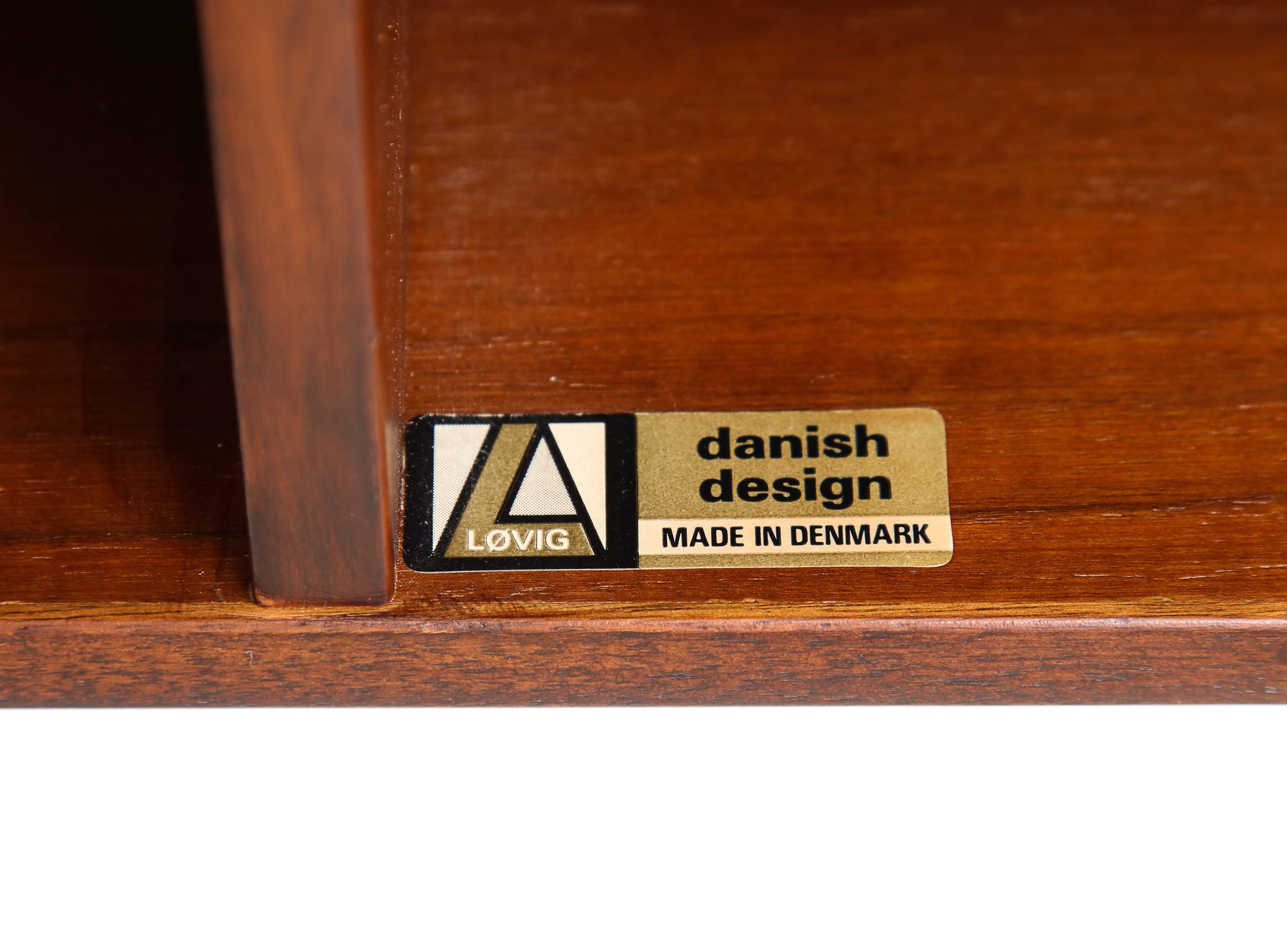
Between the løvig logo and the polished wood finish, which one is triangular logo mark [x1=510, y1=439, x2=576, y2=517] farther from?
the polished wood finish

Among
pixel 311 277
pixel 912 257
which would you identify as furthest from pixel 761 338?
pixel 311 277

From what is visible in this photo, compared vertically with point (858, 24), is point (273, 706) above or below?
below

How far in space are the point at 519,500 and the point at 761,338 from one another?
0.13 m

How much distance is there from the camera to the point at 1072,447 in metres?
0.57

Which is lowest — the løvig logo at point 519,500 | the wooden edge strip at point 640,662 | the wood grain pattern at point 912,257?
the wooden edge strip at point 640,662

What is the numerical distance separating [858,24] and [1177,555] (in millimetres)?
346

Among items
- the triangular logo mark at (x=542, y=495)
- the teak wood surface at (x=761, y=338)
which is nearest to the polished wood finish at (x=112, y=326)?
the teak wood surface at (x=761, y=338)

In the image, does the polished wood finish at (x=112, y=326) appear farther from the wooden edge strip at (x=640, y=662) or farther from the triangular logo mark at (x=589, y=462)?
the triangular logo mark at (x=589, y=462)

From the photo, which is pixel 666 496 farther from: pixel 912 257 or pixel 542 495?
pixel 912 257

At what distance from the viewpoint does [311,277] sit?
0.42 meters

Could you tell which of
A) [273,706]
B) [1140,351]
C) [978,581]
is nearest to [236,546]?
[273,706]

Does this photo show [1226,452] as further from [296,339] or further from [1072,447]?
[296,339]

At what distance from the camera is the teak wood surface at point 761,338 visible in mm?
521

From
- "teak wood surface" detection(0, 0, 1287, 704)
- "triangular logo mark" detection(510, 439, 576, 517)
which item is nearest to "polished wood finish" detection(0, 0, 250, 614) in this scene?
"teak wood surface" detection(0, 0, 1287, 704)
